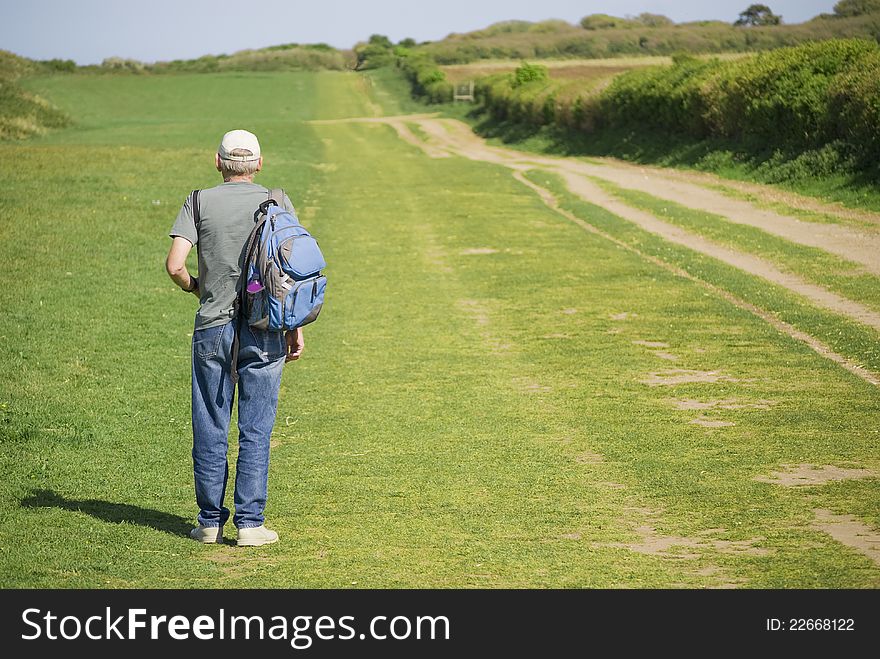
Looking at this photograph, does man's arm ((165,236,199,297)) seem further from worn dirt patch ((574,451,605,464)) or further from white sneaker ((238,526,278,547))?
worn dirt patch ((574,451,605,464))

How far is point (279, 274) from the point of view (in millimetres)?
6273

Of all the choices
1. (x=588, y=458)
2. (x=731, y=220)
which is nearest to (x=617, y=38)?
(x=731, y=220)

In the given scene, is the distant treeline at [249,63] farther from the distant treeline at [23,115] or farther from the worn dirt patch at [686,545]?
the worn dirt patch at [686,545]

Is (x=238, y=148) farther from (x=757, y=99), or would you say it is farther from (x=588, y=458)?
(x=757, y=99)

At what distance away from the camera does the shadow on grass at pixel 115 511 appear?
7090 millimetres

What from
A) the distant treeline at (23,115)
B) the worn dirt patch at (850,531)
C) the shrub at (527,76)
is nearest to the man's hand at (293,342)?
the worn dirt patch at (850,531)

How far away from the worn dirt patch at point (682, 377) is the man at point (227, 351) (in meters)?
5.23

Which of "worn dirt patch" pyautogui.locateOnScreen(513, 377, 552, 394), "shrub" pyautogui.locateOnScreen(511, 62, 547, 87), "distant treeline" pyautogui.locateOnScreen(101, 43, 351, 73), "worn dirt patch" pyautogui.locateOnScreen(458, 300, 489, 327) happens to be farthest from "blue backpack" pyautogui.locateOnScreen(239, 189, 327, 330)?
"distant treeline" pyautogui.locateOnScreen(101, 43, 351, 73)

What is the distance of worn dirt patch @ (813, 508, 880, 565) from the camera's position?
21.1 ft

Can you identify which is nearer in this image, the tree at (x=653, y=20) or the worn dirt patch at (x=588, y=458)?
the worn dirt patch at (x=588, y=458)

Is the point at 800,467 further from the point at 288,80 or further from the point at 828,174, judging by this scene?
the point at 288,80

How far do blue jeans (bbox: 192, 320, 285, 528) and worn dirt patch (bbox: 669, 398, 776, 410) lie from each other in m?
4.60

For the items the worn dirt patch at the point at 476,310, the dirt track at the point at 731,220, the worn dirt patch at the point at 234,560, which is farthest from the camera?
the dirt track at the point at 731,220
